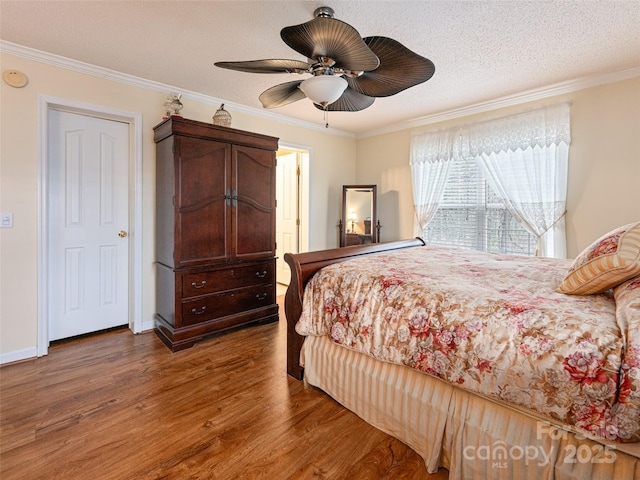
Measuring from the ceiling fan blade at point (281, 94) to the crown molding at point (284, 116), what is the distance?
155cm

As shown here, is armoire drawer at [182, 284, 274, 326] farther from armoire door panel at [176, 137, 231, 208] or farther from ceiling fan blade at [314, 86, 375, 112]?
ceiling fan blade at [314, 86, 375, 112]

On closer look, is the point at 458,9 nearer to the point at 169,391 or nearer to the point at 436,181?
the point at 436,181

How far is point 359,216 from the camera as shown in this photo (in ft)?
15.2

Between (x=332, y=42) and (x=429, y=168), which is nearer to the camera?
(x=332, y=42)

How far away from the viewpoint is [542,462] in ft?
3.76

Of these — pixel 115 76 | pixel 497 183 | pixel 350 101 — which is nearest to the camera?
pixel 350 101

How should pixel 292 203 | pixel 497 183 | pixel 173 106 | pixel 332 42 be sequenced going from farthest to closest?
pixel 292 203 → pixel 497 183 → pixel 173 106 → pixel 332 42

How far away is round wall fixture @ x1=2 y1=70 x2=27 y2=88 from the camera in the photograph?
2.36m

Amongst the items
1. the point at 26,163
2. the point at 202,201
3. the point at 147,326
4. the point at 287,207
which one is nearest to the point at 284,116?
the point at 287,207

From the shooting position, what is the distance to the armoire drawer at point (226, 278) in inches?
110

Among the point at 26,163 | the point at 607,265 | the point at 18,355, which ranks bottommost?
the point at 18,355

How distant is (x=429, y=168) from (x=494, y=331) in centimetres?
326

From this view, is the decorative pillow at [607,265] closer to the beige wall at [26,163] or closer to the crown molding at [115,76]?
the beige wall at [26,163]

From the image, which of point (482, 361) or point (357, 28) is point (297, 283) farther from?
point (357, 28)
